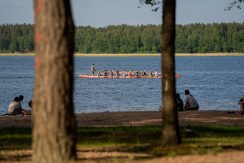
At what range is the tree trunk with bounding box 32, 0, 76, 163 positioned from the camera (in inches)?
362

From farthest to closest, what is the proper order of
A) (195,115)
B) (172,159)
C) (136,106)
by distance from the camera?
(136,106), (195,115), (172,159)

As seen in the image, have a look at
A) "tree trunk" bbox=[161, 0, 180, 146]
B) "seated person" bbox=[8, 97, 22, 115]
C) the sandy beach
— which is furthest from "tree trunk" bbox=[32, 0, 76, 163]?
"seated person" bbox=[8, 97, 22, 115]

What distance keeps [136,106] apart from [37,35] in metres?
37.2

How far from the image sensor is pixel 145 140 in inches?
599

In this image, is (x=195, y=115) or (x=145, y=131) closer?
(x=145, y=131)

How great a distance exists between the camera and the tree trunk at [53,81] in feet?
30.1

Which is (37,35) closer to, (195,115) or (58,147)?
(58,147)

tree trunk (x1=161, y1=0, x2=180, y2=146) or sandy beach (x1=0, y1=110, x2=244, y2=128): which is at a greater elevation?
tree trunk (x1=161, y1=0, x2=180, y2=146)

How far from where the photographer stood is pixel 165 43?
1334 cm

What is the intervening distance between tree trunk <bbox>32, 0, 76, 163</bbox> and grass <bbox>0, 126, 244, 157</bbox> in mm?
2716

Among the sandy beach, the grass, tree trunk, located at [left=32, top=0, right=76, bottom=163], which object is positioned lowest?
the sandy beach

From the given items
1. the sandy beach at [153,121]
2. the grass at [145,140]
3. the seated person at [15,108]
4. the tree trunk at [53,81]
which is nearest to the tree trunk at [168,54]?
the grass at [145,140]

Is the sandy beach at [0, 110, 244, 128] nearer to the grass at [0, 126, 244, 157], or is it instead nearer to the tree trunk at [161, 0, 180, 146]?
the grass at [0, 126, 244, 157]

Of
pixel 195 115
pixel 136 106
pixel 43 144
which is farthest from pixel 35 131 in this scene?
pixel 136 106
